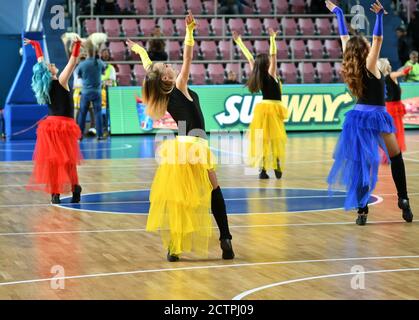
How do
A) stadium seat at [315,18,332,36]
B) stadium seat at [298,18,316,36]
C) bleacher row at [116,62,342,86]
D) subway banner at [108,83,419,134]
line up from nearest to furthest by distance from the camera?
subway banner at [108,83,419,134]
bleacher row at [116,62,342,86]
stadium seat at [298,18,316,36]
stadium seat at [315,18,332,36]

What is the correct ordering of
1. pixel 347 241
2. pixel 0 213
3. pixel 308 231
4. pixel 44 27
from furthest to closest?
pixel 44 27 → pixel 0 213 → pixel 308 231 → pixel 347 241

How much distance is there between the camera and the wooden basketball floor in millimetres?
7625

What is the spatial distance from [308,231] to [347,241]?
2.36ft

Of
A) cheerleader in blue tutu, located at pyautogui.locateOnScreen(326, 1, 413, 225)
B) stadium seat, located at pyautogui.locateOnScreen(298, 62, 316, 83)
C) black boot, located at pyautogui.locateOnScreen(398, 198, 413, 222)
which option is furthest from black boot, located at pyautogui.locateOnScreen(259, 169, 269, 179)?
stadium seat, located at pyautogui.locateOnScreen(298, 62, 316, 83)

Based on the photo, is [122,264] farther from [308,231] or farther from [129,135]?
[129,135]

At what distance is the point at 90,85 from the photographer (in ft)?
73.6

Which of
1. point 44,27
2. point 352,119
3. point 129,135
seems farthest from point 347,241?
point 44,27

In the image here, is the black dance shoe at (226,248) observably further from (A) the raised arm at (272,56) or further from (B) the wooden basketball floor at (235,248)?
(A) the raised arm at (272,56)

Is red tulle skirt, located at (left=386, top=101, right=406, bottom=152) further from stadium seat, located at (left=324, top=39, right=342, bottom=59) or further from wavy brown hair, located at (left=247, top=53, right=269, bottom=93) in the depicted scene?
stadium seat, located at (left=324, top=39, right=342, bottom=59)

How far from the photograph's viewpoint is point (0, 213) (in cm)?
1184

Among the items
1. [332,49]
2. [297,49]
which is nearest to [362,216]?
[297,49]

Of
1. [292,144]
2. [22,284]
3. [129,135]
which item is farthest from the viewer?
[129,135]

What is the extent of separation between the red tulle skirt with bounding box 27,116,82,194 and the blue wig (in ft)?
0.85
